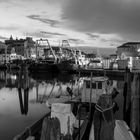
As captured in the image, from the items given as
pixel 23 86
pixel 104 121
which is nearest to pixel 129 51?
pixel 23 86

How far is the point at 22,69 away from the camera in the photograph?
37656 mm

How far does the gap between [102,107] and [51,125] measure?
4.32 feet

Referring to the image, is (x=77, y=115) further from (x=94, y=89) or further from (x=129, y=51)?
(x=129, y=51)

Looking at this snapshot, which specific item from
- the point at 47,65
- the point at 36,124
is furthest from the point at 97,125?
the point at 47,65

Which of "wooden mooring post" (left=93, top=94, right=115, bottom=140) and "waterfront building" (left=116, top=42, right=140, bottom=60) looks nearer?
"wooden mooring post" (left=93, top=94, right=115, bottom=140)

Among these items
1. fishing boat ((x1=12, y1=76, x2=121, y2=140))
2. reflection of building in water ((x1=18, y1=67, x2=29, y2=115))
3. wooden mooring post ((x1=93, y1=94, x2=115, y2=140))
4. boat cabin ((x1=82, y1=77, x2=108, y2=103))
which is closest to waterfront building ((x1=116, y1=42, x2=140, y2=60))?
reflection of building in water ((x1=18, y1=67, x2=29, y2=115))

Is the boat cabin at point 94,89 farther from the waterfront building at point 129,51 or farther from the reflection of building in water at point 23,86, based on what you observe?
the waterfront building at point 129,51

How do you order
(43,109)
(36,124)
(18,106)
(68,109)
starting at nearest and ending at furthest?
1. (68,109)
2. (36,124)
3. (43,109)
4. (18,106)

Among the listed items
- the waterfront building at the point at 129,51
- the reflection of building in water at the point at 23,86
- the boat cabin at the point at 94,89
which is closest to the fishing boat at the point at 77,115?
the boat cabin at the point at 94,89

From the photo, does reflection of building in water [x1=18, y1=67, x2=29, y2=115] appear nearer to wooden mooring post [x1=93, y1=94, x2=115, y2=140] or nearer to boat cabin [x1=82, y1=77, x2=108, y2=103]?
boat cabin [x1=82, y1=77, x2=108, y2=103]

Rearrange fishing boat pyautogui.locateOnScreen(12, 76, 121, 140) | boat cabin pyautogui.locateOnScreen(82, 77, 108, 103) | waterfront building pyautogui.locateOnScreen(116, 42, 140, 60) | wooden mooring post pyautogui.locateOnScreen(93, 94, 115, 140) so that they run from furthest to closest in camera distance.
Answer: waterfront building pyautogui.locateOnScreen(116, 42, 140, 60)
boat cabin pyautogui.locateOnScreen(82, 77, 108, 103)
fishing boat pyautogui.locateOnScreen(12, 76, 121, 140)
wooden mooring post pyautogui.locateOnScreen(93, 94, 115, 140)

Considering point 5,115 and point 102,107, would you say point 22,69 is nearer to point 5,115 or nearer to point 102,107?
point 5,115

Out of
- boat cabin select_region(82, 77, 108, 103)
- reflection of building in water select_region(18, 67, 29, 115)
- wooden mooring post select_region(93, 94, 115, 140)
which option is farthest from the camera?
reflection of building in water select_region(18, 67, 29, 115)

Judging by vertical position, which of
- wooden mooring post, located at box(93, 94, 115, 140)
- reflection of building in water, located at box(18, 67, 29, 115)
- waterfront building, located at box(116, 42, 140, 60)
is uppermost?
waterfront building, located at box(116, 42, 140, 60)
